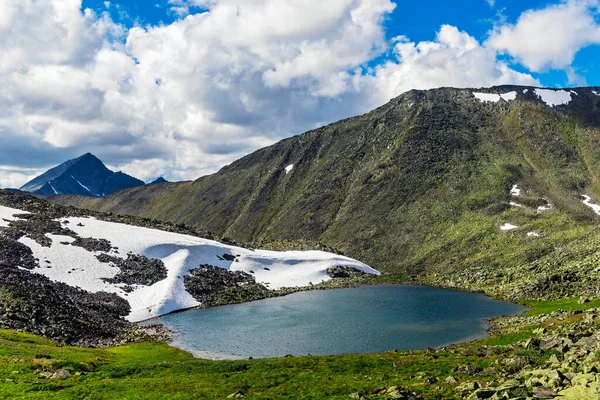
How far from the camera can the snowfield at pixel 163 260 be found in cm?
9094

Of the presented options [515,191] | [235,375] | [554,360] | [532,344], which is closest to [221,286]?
[235,375]

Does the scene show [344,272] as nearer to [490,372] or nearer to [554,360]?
[490,372]

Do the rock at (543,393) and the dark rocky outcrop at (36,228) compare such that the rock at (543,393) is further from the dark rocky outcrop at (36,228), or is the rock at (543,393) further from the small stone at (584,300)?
the dark rocky outcrop at (36,228)

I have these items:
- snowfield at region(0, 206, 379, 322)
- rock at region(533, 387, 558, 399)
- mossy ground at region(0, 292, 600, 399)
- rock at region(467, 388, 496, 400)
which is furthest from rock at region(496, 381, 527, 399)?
snowfield at region(0, 206, 379, 322)

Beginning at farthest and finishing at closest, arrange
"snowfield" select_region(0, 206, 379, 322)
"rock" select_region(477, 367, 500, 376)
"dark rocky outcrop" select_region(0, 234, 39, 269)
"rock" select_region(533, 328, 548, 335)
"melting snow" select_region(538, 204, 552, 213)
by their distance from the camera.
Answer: "melting snow" select_region(538, 204, 552, 213) → "snowfield" select_region(0, 206, 379, 322) → "dark rocky outcrop" select_region(0, 234, 39, 269) → "rock" select_region(533, 328, 548, 335) → "rock" select_region(477, 367, 500, 376)

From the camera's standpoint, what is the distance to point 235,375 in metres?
39.3

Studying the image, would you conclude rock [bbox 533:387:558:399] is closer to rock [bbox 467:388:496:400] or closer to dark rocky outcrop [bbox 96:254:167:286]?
rock [bbox 467:388:496:400]

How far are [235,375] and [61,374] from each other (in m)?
15.0

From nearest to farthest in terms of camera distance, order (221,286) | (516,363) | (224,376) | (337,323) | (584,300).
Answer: (516,363) → (224,376) → (584,300) → (337,323) → (221,286)

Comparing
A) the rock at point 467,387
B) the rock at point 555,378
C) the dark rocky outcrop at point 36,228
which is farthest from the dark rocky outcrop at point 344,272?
the rock at point 555,378

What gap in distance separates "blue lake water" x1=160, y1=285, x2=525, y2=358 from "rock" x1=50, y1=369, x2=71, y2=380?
25.2m

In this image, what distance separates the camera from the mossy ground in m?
31.9

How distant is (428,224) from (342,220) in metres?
42.6

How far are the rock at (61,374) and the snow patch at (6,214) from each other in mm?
77871
